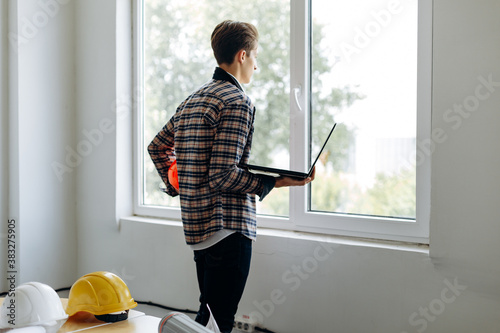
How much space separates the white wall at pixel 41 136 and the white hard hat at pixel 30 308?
1.96 metres

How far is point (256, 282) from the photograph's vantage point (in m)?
2.56

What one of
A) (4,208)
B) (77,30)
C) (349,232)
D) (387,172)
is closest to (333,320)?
(349,232)

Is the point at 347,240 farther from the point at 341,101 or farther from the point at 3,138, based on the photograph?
the point at 3,138

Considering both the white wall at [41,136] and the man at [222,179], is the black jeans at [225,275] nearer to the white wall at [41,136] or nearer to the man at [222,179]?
the man at [222,179]

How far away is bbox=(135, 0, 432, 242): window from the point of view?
2201 mm

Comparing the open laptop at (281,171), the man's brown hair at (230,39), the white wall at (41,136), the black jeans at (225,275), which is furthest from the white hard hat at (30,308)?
the white wall at (41,136)

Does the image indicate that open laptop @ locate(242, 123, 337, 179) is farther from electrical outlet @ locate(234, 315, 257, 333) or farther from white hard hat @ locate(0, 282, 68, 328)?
electrical outlet @ locate(234, 315, 257, 333)

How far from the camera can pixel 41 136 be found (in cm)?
Answer: 326

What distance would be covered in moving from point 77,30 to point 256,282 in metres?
2.13

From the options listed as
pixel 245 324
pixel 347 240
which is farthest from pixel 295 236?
pixel 245 324

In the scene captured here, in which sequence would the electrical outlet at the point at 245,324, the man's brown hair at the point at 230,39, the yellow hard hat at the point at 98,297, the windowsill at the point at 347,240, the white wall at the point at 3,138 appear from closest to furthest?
the yellow hard hat at the point at 98,297 < the man's brown hair at the point at 230,39 < the windowsill at the point at 347,240 < the electrical outlet at the point at 245,324 < the white wall at the point at 3,138

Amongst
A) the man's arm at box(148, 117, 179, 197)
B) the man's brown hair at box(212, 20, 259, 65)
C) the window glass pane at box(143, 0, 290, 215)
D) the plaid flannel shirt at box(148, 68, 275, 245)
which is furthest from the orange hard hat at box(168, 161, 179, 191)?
the window glass pane at box(143, 0, 290, 215)

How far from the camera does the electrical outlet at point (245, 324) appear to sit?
8.30 ft

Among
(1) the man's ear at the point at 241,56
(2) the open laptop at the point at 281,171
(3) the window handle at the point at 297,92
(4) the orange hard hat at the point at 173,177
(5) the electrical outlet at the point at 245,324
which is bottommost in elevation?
(5) the electrical outlet at the point at 245,324
